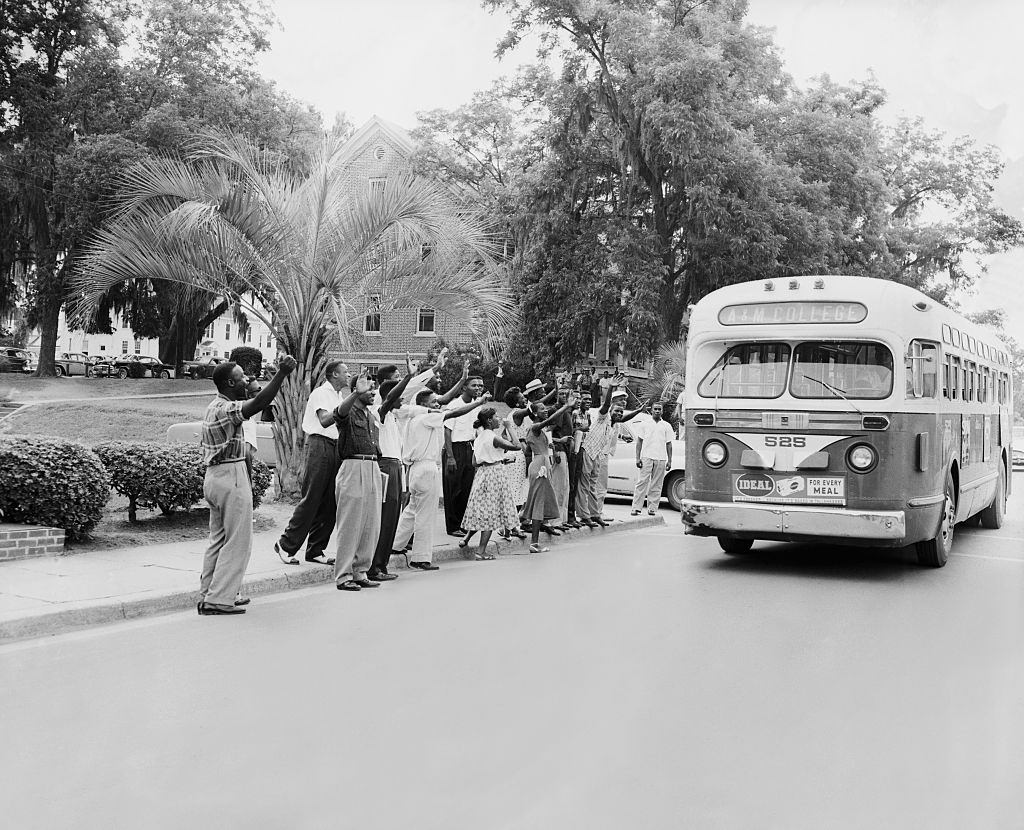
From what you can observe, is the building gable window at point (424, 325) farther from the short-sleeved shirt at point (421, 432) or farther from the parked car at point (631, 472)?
the short-sleeved shirt at point (421, 432)

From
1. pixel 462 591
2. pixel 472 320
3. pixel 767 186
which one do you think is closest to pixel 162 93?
pixel 767 186

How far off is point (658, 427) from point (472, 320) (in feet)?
11.6

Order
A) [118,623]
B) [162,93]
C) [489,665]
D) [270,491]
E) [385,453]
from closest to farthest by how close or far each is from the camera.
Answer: [489,665] → [118,623] → [385,453] → [270,491] → [162,93]

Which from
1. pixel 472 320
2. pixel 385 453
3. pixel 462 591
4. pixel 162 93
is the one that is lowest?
pixel 462 591

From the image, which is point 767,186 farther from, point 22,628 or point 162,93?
point 22,628

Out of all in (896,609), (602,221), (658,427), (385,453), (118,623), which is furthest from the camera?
(602,221)

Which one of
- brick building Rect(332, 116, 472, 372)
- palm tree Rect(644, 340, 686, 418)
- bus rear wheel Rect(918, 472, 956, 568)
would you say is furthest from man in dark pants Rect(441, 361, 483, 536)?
brick building Rect(332, 116, 472, 372)

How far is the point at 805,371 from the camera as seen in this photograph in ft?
34.9

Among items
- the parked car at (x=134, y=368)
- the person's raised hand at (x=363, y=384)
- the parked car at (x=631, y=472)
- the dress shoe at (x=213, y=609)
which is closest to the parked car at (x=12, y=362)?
the parked car at (x=134, y=368)

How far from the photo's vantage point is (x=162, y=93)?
37.6 meters

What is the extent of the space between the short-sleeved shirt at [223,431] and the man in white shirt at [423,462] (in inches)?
107

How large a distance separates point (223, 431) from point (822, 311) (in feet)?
20.4

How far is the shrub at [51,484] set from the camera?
31.9 ft

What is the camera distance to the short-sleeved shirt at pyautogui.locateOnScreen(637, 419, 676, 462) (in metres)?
16.5
